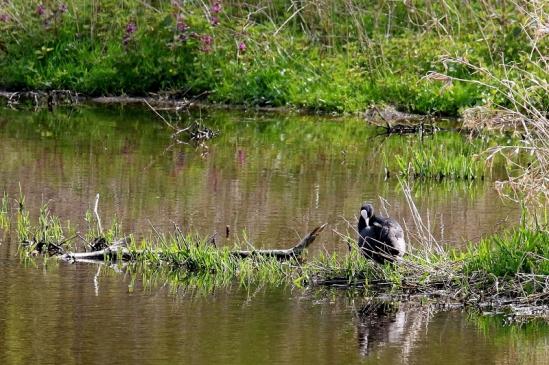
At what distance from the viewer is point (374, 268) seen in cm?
1033

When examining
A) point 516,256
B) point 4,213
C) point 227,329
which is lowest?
point 227,329

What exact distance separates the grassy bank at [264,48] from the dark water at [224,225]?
3.59 ft

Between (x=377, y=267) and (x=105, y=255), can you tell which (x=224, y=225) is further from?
(x=377, y=267)

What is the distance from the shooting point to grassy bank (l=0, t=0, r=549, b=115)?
2192 cm

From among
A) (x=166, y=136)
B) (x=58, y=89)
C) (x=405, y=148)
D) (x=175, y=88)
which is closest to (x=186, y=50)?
(x=175, y=88)

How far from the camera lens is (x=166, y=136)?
763 inches

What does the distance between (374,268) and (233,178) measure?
17.6ft

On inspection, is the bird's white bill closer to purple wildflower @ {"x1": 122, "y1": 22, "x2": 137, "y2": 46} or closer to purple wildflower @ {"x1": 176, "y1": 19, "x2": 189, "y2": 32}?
purple wildflower @ {"x1": 176, "y1": 19, "x2": 189, "y2": 32}

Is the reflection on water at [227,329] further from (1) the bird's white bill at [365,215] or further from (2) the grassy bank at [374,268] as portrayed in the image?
(1) the bird's white bill at [365,215]

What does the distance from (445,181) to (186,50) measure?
29.1 ft

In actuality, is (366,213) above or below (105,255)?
above

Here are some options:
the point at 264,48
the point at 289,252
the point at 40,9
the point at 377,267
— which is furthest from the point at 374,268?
the point at 40,9

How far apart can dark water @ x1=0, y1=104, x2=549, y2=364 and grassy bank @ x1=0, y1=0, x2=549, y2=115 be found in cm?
110

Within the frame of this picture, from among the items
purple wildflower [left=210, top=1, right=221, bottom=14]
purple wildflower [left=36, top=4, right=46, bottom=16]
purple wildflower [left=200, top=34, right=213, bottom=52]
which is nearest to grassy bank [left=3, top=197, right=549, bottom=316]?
purple wildflower [left=200, top=34, right=213, bottom=52]
